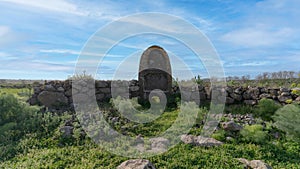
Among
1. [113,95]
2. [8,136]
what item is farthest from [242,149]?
[113,95]

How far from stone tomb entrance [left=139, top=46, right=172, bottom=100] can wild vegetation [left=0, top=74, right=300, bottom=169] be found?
92.7 inches

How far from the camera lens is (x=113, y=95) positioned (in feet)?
30.9

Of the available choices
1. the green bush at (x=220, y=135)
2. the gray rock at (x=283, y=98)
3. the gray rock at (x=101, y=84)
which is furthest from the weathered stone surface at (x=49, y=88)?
the gray rock at (x=283, y=98)

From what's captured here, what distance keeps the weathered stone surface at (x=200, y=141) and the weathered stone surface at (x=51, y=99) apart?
5.08m

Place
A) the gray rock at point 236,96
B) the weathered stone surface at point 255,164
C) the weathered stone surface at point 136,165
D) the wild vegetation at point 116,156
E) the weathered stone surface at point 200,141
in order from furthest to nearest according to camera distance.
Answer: the gray rock at point 236,96
the weathered stone surface at point 200,141
the wild vegetation at point 116,156
the weathered stone surface at point 255,164
the weathered stone surface at point 136,165

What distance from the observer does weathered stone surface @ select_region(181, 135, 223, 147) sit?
4949 millimetres

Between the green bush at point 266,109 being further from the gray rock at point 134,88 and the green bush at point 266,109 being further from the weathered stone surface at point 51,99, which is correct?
the weathered stone surface at point 51,99

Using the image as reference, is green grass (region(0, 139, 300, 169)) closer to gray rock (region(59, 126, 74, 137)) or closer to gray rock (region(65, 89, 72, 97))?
gray rock (region(59, 126, 74, 137))

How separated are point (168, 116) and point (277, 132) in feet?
9.29

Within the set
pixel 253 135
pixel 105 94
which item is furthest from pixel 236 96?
pixel 105 94

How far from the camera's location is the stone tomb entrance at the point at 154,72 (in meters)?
9.38

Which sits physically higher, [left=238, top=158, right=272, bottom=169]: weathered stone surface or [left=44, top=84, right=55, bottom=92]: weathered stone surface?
[left=44, top=84, right=55, bottom=92]: weathered stone surface

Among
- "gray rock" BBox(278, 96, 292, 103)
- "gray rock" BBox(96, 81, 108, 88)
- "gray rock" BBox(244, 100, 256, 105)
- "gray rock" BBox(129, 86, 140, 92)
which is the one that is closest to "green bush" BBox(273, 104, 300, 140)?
"gray rock" BBox(278, 96, 292, 103)

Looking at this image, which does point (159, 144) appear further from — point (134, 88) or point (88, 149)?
point (134, 88)
